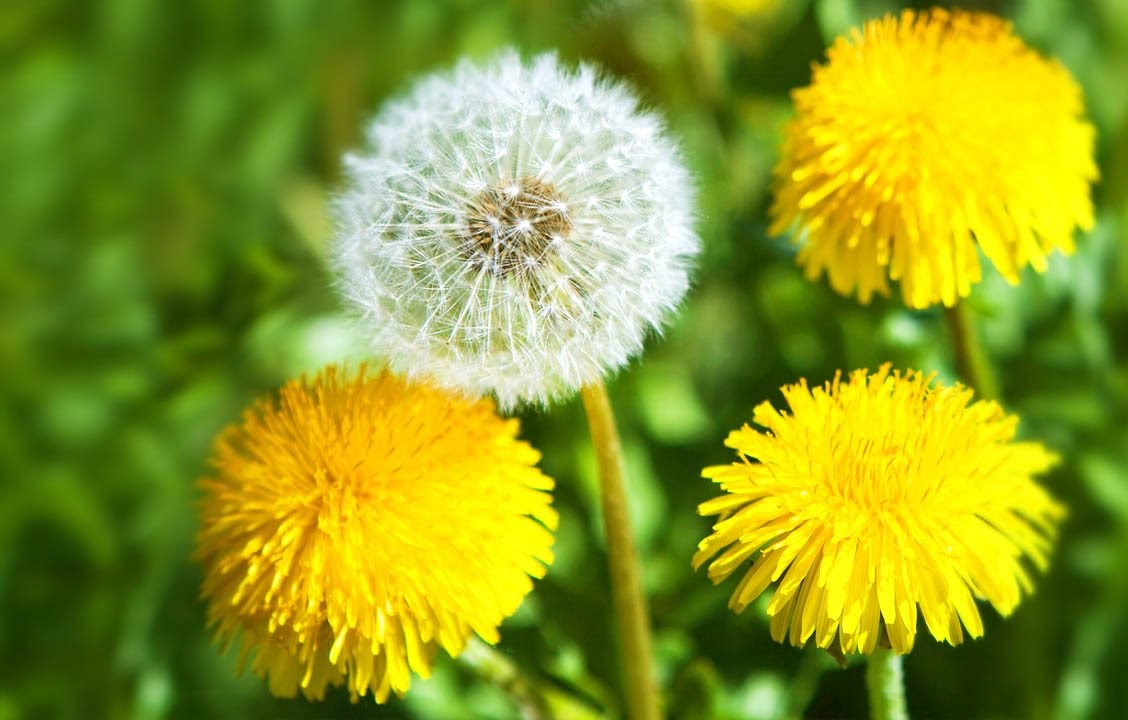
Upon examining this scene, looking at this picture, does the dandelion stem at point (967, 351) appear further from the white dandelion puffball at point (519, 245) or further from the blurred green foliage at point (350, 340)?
the white dandelion puffball at point (519, 245)

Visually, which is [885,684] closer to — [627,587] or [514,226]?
[627,587]

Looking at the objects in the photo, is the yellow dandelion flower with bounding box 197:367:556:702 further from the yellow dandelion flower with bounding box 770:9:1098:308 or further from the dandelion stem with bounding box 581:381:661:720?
the yellow dandelion flower with bounding box 770:9:1098:308

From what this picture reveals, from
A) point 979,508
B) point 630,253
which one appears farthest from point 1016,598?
point 630,253

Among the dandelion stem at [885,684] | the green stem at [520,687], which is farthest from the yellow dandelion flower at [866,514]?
the green stem at [520,687]

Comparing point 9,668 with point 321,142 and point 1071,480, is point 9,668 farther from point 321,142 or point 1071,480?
point 1071,480

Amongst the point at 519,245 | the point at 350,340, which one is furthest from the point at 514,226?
the point at 350,340

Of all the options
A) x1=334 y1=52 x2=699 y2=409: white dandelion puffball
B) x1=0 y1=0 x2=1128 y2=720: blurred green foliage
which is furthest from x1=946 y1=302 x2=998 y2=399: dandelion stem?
x1=334 y1=52 x2=699 y2=409: white dandelion puffball
